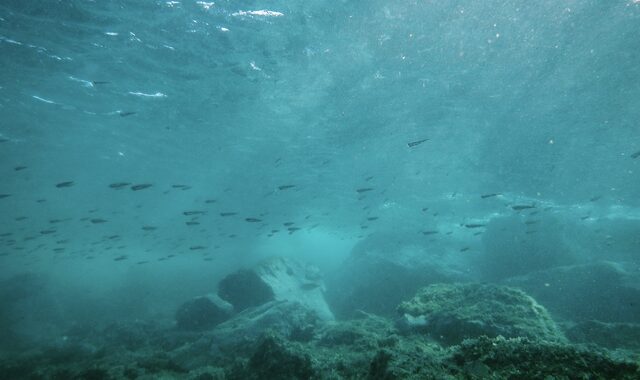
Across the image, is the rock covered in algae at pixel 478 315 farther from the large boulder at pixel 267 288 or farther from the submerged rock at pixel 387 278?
the submerged rock at pixel 387 278

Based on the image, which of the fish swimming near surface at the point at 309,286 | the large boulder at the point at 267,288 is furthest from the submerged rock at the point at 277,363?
the fish swimming near surface at the point at 309,286

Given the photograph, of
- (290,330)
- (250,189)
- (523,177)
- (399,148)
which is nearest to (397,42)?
(399,148)

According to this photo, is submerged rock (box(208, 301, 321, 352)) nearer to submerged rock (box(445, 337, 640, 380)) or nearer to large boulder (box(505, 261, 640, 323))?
submerged rock (box(445, 337, 640, 380))

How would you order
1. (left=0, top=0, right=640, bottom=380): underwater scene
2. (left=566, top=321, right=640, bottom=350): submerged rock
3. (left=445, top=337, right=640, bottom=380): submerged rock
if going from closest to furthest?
(left=445, top=337, right=640, bottom=380): submerged rock
(left=0, top=0, right=640, bottom=380): underwater scene
(left=566, top=321, right=640, bottom=350): submerged rock

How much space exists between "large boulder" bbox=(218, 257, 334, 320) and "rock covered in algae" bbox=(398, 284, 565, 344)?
740 centimetres

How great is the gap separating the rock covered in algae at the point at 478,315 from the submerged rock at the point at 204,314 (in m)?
9.78

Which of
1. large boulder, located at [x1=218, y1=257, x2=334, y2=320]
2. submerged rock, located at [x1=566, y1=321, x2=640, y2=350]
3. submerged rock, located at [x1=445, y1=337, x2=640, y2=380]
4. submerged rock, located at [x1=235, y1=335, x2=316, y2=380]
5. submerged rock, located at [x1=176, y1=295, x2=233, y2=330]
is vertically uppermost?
submerged rock, located at [x1=566, y1=321, x2=640, y2=350]

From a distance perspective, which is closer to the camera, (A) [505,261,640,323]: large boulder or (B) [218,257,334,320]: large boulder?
(A) [505,261,640,323]: large boulder

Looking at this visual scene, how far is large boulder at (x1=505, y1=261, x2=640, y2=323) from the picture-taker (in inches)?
574

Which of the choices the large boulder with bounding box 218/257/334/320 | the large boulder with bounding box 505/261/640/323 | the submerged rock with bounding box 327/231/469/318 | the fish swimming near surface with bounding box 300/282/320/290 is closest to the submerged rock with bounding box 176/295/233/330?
the large boulder with bounding box 218/257/334/320

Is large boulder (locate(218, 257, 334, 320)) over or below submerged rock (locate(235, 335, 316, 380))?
below

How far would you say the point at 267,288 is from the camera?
17.6 meters

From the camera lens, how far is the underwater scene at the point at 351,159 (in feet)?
25.9

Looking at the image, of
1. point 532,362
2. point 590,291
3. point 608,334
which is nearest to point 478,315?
point 608,334
